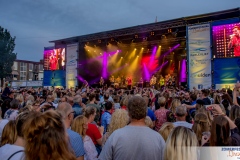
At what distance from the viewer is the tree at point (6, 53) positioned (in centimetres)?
3249

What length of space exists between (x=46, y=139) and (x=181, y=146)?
1.08 metres

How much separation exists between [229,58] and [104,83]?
11.8m

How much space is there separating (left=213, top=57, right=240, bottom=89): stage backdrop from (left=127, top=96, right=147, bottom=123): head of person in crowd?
13.2 m

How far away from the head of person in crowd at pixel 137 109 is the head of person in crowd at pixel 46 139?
36.9 inches

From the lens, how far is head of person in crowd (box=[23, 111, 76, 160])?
1.41m

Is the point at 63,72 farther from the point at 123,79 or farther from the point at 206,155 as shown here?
the point at 206,155

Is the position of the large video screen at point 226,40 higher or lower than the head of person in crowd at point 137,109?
higher

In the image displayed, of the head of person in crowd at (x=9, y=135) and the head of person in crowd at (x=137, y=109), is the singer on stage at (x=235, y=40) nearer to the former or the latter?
the head of person in crowd at (x=137, y=109)

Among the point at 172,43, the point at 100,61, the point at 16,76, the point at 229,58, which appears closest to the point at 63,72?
the point at 100,61

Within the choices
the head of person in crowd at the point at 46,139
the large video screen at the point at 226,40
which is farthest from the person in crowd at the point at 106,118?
the large video screen at the point at 226,40

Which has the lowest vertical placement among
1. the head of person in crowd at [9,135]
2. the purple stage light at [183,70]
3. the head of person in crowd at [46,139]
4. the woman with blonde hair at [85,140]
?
the woman with blonde hair at [85,140]

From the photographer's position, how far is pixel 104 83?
2303cm

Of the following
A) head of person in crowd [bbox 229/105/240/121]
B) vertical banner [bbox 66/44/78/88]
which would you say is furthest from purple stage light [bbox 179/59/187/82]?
head of person in crowd [bbox 229/105/240/121]

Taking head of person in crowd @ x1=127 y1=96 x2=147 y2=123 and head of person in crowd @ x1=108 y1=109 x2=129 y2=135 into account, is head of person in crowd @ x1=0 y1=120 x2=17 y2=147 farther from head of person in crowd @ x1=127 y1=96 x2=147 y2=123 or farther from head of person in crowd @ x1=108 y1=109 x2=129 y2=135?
head of person in crowd @ x1=108 y1=109 x2=129 y2=135
